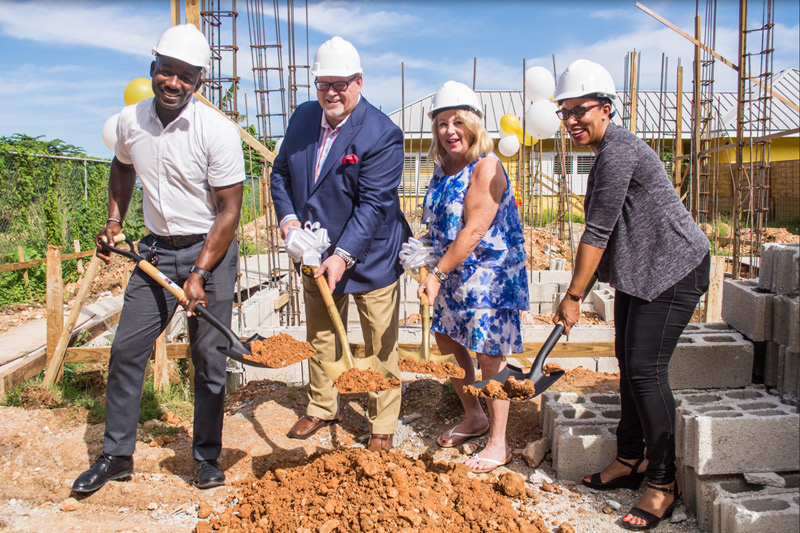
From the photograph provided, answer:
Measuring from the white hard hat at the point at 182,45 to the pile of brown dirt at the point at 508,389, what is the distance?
1987mm

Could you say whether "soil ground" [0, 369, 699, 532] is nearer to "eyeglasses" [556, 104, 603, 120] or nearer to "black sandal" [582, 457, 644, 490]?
"black sandal" [582, 457, 644, 490]

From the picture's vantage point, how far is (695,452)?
2719 mm

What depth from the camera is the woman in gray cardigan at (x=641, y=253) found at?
2604mm

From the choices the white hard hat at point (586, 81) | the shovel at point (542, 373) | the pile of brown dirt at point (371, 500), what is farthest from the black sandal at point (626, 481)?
the white hard hat at point (586, 81)

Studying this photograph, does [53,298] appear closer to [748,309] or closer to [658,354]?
[658,354]

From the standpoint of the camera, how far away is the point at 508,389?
284 centimetres

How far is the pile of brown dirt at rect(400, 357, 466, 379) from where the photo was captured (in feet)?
9.74

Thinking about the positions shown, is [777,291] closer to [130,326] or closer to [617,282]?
[617,282]

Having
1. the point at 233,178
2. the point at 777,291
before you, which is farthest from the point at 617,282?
the point at 233,178

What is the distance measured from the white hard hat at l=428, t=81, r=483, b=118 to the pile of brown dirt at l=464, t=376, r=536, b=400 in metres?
1.38

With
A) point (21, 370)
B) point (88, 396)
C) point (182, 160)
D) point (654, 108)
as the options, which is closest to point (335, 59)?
point (182, 160)

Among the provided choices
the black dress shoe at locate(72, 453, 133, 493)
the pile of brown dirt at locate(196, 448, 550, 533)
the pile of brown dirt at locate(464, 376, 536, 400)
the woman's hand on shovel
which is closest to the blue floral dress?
the pile of brown dirt at locate(464, 376, 536, 400)

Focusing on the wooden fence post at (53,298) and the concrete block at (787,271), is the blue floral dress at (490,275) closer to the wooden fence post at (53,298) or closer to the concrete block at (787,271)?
the concrete block at (787,271)

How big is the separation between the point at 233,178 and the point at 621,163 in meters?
1.80
